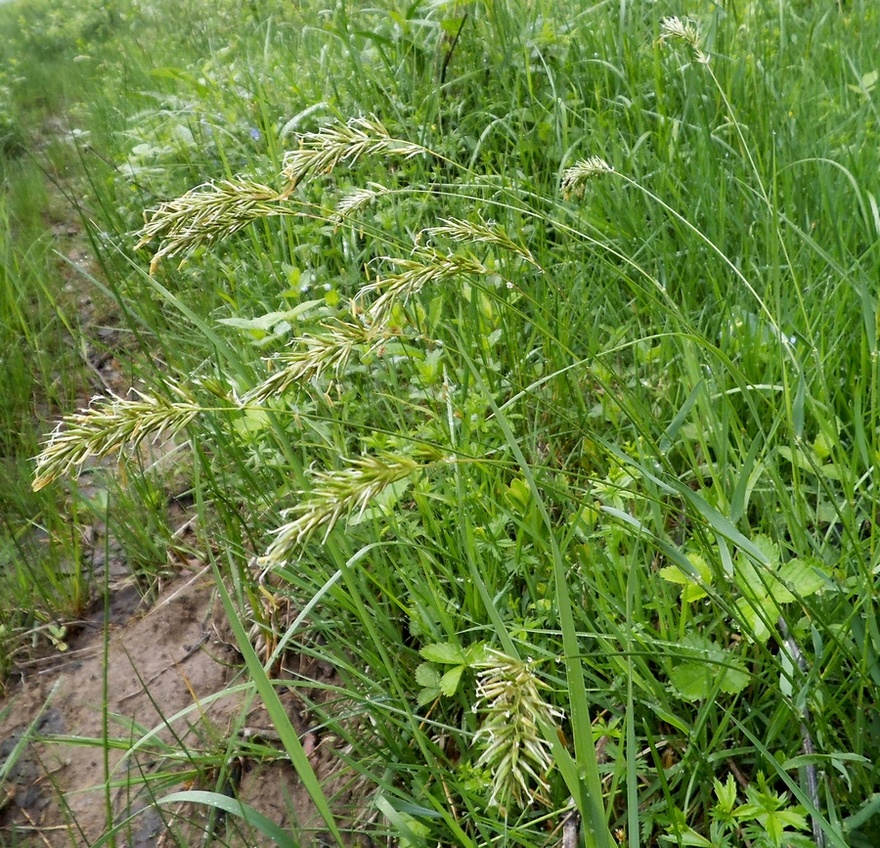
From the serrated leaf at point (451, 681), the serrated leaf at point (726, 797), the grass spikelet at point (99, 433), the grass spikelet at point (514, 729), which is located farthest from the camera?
the serrated leaf at point (451, 681)

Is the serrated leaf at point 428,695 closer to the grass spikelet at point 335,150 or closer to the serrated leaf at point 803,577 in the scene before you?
the serrated leaf at point 803,577

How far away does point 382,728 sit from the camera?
129cm

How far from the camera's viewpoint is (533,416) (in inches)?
72.7

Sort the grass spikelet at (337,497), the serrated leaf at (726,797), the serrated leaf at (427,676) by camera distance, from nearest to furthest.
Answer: the grass spikelet at (337,497), the serrated leaf at (726,797), the serrated leaf at (427,676)

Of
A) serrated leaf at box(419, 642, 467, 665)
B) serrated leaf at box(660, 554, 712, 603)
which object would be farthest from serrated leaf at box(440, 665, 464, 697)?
serrated leaf at box(660, 554, 712, 603)

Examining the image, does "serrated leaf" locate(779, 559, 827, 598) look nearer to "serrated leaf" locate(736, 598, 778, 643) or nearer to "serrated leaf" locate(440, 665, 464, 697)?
"serrated leaf" locate(736, 598, 778, 643)

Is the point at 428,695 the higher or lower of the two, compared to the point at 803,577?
lower

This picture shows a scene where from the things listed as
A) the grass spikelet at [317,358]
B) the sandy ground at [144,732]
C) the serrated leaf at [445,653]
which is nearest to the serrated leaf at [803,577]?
the serrated leaf at [445,653]

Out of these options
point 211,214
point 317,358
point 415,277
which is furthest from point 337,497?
point 211,214

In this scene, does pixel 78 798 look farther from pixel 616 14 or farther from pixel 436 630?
pixel 616 14

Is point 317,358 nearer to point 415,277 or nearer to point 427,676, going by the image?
point 415,277

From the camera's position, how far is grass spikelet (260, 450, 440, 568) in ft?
2.41

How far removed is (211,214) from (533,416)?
3.11 ft

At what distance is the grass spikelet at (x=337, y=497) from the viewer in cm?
73
